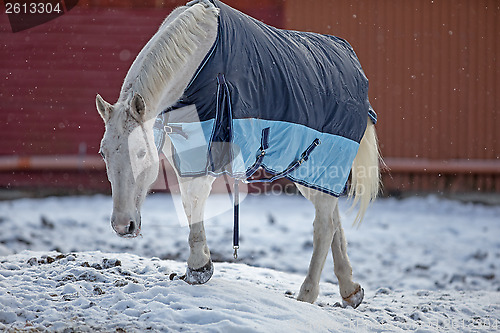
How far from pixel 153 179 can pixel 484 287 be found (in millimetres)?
3221

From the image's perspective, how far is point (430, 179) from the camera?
8.73 metres

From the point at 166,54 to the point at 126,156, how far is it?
539 mm

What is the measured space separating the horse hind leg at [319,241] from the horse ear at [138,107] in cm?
135

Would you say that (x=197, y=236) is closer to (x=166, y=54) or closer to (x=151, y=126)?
(x=151, y=126)

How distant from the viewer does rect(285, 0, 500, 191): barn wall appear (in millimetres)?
8820

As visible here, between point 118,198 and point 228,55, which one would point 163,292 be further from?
point 228,55

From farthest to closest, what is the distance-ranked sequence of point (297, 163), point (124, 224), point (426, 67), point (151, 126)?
point (426, 67) < point (297, 163) < point (151, 126) < point (124, 224)

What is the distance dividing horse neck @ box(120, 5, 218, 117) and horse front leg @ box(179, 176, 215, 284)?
48 centimetres

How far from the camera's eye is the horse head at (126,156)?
8.22 ft

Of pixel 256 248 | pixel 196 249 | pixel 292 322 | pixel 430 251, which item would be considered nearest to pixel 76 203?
pixel 256 248

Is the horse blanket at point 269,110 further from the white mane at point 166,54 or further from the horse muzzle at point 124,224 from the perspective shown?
the horse muzzle at point 124,224

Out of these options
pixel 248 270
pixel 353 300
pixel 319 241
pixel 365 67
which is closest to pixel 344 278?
pixel 353 300

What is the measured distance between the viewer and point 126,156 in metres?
2.51

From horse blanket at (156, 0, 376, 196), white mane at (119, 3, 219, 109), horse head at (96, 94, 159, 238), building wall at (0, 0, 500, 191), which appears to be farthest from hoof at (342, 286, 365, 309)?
building wall at (0, 0, 500, 191)
